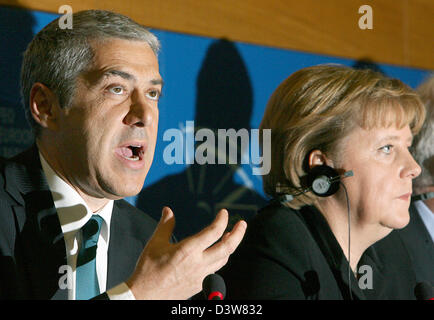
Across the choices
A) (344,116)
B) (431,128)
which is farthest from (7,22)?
(431,128)

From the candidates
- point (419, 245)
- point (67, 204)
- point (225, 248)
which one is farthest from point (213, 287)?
point (419, 245)

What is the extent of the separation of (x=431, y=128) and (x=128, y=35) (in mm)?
1295

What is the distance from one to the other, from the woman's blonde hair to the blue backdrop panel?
5.0 inches

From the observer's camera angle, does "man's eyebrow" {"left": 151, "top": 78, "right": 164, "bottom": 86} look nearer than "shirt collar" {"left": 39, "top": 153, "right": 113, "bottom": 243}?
No

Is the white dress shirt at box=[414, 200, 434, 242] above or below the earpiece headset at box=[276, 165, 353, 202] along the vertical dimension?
below

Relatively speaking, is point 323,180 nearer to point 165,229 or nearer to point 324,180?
point 324,180

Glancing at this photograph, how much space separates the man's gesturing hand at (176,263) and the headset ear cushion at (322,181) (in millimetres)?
473

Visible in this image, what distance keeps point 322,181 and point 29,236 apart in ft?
2.96

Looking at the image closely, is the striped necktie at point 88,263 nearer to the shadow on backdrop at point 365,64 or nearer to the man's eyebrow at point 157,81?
the man's eyebrow at point 157,81

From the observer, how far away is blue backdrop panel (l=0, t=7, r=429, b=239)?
5.81 feet

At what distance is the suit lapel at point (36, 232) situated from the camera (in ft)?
5.30

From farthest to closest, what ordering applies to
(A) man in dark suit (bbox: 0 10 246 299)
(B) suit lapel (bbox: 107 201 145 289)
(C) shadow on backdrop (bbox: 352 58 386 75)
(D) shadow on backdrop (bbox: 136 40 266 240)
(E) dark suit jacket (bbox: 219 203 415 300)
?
(C) shadow on backdrop (bbox: 352 58 386 75) → (D) shadow on backdrop (bbox: 136 40 266 240) → (E) dark suit jacket (bbox: 219 203 415 300) → (B) suit lapel (bbox: 107 201 145 289) → (A) man in dark suit (bbox: 0 10 246 299)

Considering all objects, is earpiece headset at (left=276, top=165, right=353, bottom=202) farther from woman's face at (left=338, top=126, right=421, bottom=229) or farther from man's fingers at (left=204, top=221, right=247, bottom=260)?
man's fingers at (left=204, top=221, right=247, bottom=260)

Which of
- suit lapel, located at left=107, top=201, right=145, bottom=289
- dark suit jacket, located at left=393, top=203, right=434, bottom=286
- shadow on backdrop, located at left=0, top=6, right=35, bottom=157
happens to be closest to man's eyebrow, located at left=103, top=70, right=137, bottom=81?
shadow on backdrop, located at left=0, top=6, right=35, bottom=157
